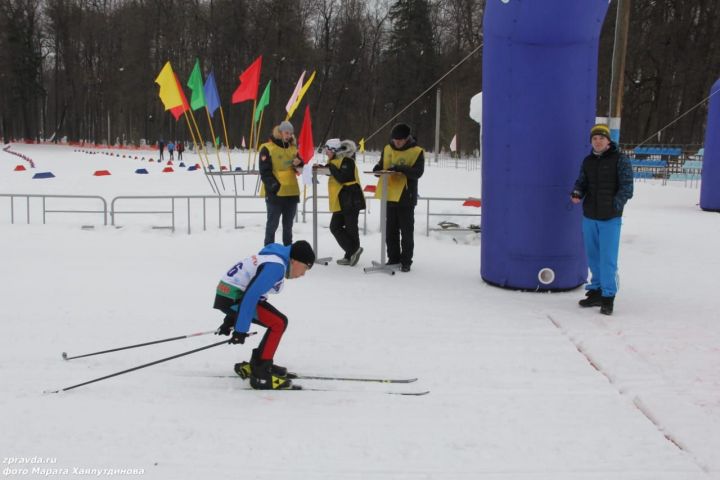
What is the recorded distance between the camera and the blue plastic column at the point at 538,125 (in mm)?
7156

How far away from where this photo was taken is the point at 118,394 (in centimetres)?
452

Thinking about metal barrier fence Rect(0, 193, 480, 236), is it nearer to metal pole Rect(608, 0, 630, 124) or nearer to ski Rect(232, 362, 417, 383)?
metal pole Rect(608, 0, 630, 124)

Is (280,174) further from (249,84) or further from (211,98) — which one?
(211,98)

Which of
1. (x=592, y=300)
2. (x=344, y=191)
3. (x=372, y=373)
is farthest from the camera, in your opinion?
(x=344, y=191)

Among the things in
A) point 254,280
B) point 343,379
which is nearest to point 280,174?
point 343,379

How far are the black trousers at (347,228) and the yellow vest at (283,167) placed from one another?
0.86m

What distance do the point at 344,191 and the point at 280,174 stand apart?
42.4 inches

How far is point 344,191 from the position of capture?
348 inches

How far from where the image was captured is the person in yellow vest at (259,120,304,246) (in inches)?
365

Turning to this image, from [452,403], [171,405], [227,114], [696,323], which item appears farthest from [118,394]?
[227,114]

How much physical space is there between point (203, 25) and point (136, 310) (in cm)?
5704

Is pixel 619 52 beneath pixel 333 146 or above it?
above

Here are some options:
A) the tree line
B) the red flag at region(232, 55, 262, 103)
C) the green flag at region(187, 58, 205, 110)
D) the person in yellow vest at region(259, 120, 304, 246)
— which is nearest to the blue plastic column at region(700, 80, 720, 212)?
the red flag at region(232, 55, 262, 103)

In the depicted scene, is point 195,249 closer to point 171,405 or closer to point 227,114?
point 171,405
